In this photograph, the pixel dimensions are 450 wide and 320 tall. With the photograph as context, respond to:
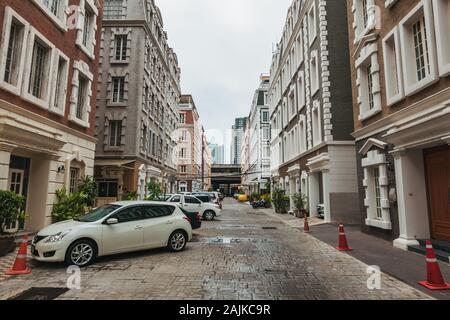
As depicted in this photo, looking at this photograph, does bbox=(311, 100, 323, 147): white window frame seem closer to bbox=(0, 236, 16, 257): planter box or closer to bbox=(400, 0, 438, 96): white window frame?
bbox=(400, 0, 438, 96): white window frame

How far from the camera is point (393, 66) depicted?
1062 cm

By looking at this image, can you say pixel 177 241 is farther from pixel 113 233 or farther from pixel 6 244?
pixel 6 244

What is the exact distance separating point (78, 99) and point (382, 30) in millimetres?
14522

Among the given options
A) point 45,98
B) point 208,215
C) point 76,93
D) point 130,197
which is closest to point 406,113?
point 45,98

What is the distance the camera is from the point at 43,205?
12.0 meters

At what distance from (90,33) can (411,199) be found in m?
17.1

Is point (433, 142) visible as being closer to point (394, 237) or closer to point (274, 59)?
point (394, 237)

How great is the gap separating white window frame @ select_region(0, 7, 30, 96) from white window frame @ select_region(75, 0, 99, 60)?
388 cm

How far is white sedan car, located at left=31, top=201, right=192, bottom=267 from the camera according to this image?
23.3ft

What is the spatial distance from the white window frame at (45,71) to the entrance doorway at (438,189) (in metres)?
14.3

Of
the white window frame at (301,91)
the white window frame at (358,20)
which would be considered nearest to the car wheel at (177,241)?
the white window frame at (358,20)

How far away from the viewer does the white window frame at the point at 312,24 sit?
19319mm

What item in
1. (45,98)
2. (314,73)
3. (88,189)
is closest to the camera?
(45,98)

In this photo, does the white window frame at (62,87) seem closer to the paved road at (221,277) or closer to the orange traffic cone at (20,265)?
the orange traffic cone at (20,265)
